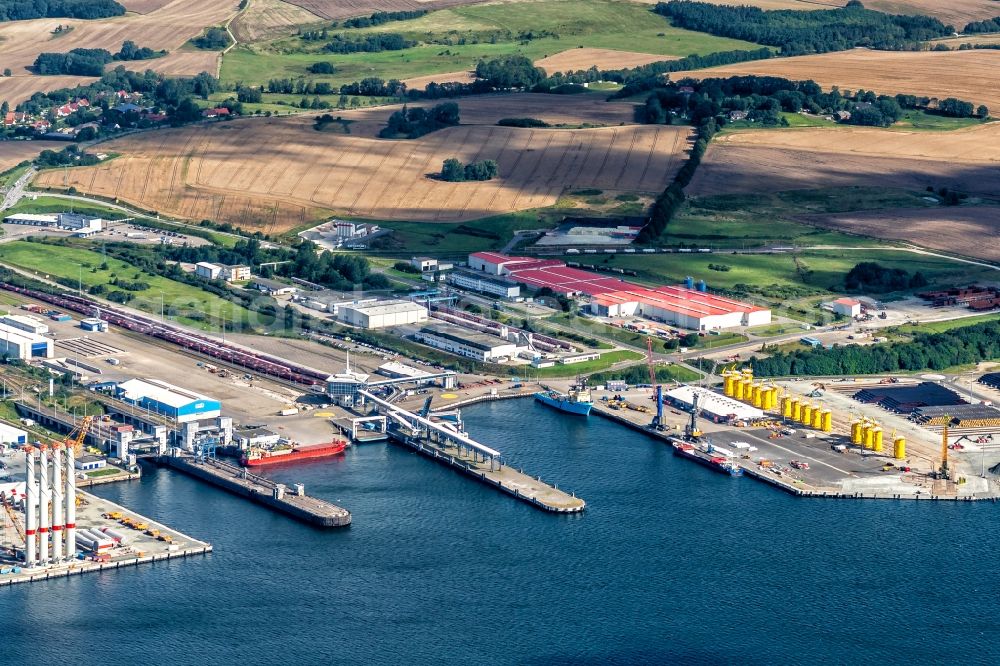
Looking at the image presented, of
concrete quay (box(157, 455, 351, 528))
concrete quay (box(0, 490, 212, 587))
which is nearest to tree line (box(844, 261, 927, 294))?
concrete quay (box(157, 455, 351, 528))

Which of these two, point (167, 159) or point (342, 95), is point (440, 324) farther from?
point (342, 95)

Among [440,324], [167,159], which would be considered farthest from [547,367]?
[167,159]

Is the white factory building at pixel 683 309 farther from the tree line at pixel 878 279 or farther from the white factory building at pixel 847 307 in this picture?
the tree line at pixel 878 279

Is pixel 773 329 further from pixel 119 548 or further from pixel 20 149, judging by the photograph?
Answer: pixel 20 149

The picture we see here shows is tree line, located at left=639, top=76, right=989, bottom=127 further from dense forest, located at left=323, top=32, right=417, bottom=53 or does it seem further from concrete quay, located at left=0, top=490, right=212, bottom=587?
concrete quay, located at left=0, top=490, right=212, bottom=587

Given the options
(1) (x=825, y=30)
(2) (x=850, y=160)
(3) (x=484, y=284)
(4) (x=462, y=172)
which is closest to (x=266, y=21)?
(1) (x=825, y=30)

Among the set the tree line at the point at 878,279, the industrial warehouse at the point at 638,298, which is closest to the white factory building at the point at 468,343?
the industrial warehouse at the point at 638,298
